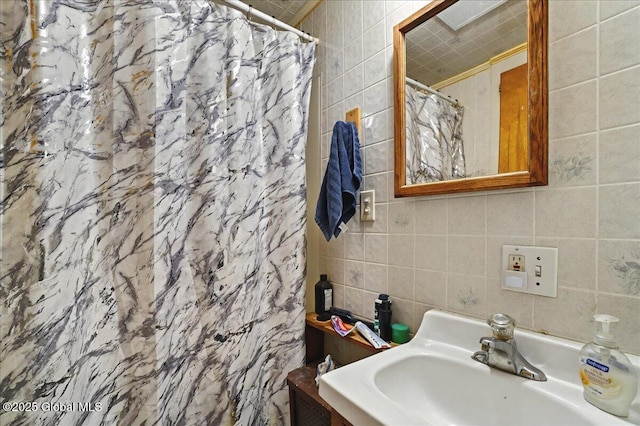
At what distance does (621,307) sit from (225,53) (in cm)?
141

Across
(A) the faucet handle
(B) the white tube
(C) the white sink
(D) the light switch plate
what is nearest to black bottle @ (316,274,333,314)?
(B) the white tube

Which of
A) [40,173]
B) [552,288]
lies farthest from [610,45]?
[40,173]

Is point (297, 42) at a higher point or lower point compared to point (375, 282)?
higher

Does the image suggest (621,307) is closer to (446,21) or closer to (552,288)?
(552,288)

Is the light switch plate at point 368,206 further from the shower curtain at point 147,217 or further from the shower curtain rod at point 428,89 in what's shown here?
the shower curtain rod at point 428,89

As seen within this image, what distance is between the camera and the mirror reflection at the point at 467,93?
0.75 metres

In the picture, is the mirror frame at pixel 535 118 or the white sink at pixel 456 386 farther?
the mirror frame at pixel 535 118

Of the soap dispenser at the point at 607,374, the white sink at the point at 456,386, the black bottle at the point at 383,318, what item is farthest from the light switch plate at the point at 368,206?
the soap dispenser at the point at 607,374

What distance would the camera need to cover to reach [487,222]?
800 millimetres

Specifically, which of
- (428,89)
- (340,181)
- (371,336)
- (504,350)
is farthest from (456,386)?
(428,89)

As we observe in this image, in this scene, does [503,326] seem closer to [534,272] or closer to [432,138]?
[534,272]

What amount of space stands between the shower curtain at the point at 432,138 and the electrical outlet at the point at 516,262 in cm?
26

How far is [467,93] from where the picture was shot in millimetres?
856

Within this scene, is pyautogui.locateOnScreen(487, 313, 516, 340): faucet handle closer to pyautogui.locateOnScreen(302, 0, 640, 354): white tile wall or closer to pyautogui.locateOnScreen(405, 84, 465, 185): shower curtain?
pyautogui.locateOnScreen(302, 0, 640, 354): white tile wall
